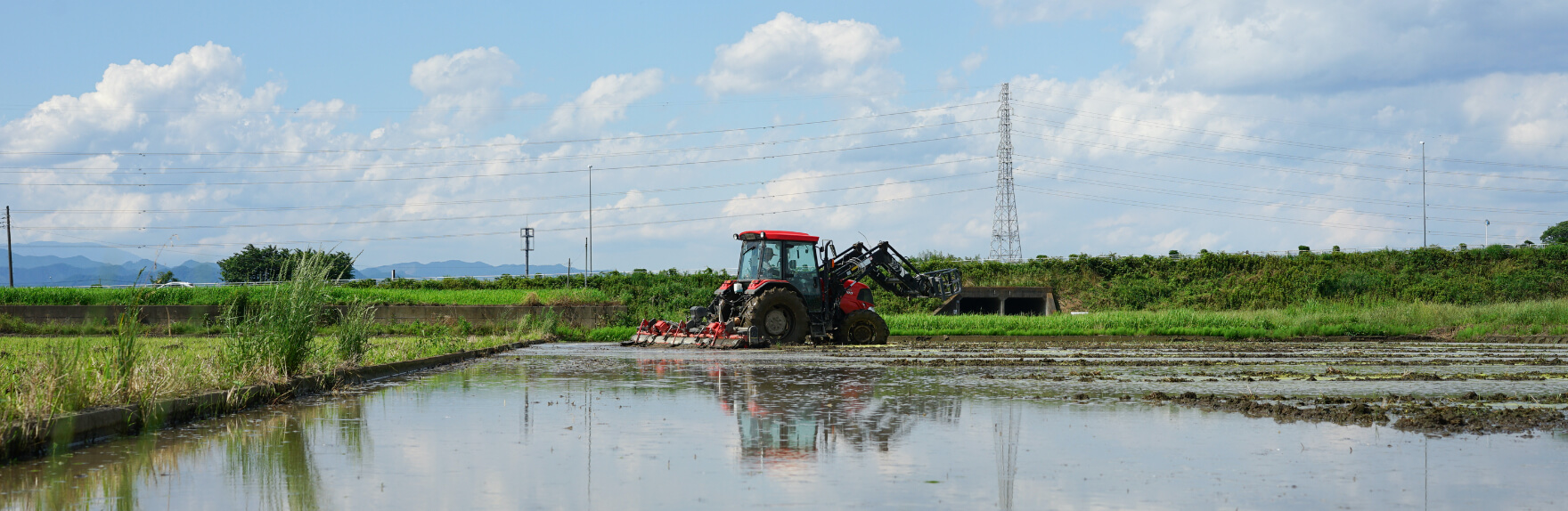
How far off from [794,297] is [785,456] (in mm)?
15931

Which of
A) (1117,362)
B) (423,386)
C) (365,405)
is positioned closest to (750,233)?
(1117,362)

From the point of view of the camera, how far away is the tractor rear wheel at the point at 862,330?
23.7m

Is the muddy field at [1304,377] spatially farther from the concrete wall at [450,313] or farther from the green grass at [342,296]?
the green grass at [342,296]

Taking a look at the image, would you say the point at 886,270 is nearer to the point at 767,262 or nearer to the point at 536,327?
the point at 767,262

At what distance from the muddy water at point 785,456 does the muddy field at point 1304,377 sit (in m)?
0.31

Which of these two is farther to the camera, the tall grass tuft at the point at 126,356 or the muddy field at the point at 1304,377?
the muddy field at the point at 1304,377

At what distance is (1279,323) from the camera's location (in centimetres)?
2991

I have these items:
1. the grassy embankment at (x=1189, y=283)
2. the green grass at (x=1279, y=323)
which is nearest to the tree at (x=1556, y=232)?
the grassy embankment at (x=1189, y=283)

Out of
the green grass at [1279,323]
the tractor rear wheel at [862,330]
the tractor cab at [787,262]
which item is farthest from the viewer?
the green grass at [1279,323]

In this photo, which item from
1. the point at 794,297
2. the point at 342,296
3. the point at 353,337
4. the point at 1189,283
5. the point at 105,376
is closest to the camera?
the point at 105,376

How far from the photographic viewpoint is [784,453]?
692 cm

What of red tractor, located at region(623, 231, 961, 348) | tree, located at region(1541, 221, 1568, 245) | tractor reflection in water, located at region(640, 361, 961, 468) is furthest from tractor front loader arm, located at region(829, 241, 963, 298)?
tree, located at region(1541, 221, 1568, 245)

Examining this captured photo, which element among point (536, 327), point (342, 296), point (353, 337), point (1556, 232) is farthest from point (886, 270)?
point (1556, 232)

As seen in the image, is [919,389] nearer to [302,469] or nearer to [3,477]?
[302,469]
